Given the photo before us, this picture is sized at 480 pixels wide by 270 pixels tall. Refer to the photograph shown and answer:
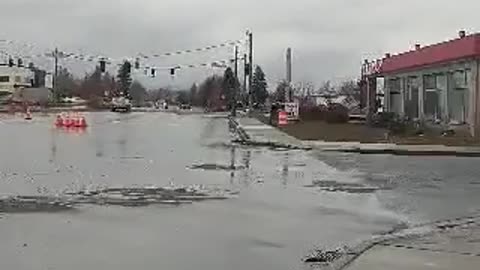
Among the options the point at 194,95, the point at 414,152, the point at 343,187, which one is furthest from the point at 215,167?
the point at 194,95

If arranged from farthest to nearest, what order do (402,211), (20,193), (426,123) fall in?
(426,123)
(20,193)
(402,211)

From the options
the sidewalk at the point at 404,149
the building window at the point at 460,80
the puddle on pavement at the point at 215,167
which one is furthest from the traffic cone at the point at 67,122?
the puddle on pavement at the point at 215,167

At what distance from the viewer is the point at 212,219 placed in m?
12.5

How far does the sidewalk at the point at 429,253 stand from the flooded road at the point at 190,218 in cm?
78

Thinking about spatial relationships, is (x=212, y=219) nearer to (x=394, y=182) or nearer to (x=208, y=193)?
(x=208, y=193)

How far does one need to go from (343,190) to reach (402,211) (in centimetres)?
316

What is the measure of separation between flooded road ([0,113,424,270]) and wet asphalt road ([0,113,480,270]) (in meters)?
0.02

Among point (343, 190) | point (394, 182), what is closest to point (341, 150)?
point (394, 182)

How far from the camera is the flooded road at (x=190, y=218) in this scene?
30.8 ft

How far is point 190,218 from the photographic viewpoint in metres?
12.5

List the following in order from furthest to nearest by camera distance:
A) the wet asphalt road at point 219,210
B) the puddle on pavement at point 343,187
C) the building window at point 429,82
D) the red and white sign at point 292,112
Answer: the red and white sign at point 292,112
the building window at point 429,82
the puddle on pavement at point 343,187
the wet asphalt road at point 219,210

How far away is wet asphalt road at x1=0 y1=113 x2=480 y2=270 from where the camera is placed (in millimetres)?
9516

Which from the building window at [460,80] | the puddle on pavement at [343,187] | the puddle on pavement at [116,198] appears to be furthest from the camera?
the building window at [460,80]

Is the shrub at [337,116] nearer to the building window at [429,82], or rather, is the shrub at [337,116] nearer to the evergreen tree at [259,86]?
the building window at [429,82]
